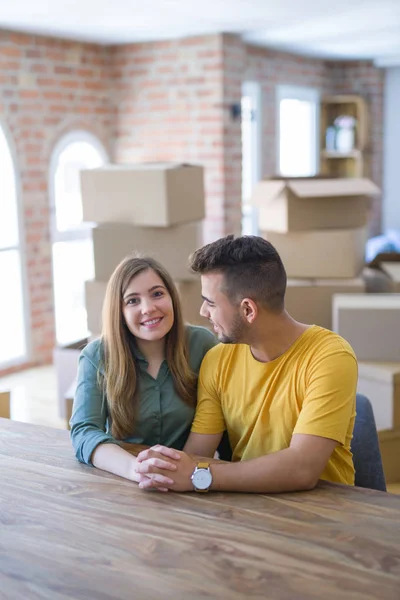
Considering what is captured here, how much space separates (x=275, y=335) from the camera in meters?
1.79

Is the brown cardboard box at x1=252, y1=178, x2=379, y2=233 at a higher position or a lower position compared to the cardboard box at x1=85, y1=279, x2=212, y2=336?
higher

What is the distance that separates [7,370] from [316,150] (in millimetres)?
4390

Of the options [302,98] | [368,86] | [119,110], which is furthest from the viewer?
[368,86]

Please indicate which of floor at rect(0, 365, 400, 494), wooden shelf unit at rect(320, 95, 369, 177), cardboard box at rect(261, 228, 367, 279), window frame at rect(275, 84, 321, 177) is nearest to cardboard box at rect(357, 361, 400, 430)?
cardboard box at rect(261, 228, 367, 279)

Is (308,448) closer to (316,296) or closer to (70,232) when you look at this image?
(316,296)

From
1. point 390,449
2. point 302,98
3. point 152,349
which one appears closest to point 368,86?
point 302,98

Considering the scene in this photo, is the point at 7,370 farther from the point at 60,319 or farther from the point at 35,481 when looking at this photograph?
the point at 35,481

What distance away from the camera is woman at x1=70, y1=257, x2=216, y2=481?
195cm

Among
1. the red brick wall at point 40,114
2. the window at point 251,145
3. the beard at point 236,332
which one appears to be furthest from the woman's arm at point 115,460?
the window at point 251,145

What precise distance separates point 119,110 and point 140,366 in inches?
175

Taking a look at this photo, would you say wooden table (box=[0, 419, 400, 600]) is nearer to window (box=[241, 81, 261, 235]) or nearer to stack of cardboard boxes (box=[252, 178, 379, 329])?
stack of cardboard boxes (box=[252, 178, 379, 329])

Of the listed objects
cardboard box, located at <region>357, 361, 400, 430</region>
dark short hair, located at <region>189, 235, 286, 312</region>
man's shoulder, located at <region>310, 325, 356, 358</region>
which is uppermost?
dark short hair, located at <region>189, 235, 286, 312</region>

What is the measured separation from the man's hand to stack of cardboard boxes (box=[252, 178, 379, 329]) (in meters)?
2.05

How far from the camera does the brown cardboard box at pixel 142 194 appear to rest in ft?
11.0
